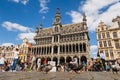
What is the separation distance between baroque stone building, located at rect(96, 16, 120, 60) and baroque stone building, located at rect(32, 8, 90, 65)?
197 inches

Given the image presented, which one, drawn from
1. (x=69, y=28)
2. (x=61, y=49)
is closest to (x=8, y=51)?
(x=61, y=49)

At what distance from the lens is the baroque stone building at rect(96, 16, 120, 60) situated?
35.5 meters

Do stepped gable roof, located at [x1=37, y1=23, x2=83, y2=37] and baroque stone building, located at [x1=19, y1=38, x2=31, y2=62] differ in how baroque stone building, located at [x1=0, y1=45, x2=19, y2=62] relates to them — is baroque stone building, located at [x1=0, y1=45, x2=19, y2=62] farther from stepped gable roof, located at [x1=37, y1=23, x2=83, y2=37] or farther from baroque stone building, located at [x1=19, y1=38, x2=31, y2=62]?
stepped gable roof, located at [x1=37, y1=23, x2=83, y2=37]

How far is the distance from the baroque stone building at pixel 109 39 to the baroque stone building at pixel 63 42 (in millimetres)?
4997

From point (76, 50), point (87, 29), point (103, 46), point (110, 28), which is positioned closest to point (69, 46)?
point (76, 50)

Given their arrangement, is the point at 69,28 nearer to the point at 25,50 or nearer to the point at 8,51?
the point at 25,50

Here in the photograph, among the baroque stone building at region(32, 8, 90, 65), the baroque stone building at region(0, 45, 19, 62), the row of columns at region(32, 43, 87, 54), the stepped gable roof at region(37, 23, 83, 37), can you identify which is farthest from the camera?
the baroque stone building at region(0, 45, 19, 62)

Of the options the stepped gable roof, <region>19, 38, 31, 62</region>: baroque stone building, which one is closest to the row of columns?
<region>19, 38, 31, 62</region>: baroque stone building

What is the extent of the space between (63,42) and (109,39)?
56.1ft

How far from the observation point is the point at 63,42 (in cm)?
4516

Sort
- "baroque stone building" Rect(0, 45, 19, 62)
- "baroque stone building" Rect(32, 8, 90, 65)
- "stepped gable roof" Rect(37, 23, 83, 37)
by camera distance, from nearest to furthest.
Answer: "baroque stone building" Rect(32, 8, 90, 65), "stepped gable roof" Rect(37, 23, 83, 37), "baroque stone building" Rect(0, 45, 19, 62)

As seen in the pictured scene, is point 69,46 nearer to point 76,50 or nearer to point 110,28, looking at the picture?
point 76,50

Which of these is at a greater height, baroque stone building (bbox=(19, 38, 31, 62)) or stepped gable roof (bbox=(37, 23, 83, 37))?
stepped gable roof (bbox=(37, 23, 83, 37))

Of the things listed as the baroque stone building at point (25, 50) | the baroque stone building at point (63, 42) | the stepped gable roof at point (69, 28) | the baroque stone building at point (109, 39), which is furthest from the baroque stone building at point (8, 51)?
the baroque stone building at point (109, 39)
